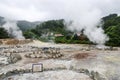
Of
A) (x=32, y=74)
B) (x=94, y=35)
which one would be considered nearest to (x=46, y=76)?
(x=32, y=74)

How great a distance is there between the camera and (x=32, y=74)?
20.9 metres

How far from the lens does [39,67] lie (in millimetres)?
23094

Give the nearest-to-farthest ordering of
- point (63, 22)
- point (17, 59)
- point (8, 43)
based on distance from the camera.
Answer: point (17, 59) < point (8, 43) < point (63, 22)

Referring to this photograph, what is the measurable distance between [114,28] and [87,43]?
22.7ft

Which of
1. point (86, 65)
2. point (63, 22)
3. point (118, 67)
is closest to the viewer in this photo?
point (118, 67)

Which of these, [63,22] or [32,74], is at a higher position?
[63,22]

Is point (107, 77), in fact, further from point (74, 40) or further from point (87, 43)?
point (74, 40)

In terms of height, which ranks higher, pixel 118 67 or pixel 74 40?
pixel 74 40

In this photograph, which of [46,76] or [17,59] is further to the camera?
[17,59]

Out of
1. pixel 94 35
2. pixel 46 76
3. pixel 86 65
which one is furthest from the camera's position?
pixel 94 35

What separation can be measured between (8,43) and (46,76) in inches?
1324

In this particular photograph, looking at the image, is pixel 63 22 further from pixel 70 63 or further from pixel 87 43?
pixel 70 63

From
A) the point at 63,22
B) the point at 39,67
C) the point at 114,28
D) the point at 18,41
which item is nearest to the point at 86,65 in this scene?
the point at 39,67

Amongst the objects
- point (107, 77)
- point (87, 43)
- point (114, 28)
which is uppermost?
point (114, 28)
